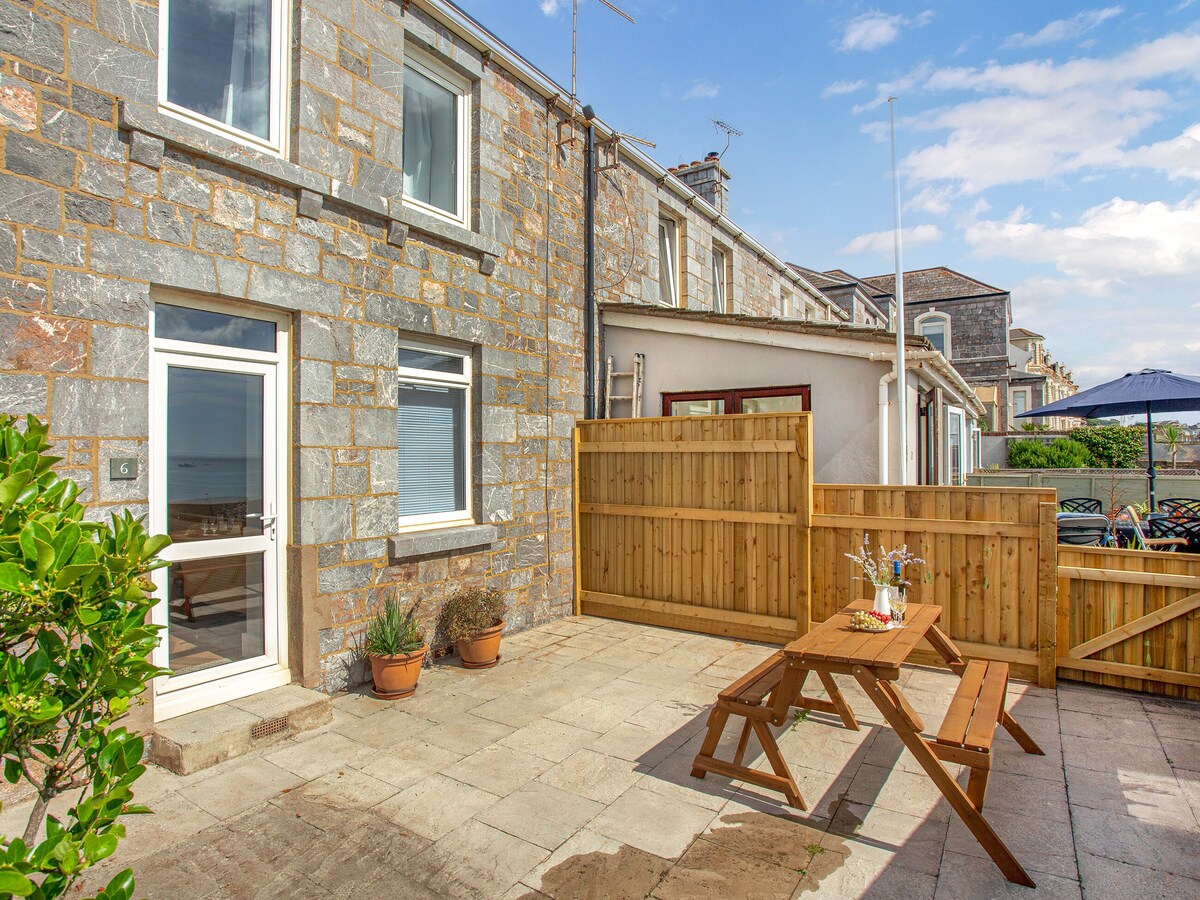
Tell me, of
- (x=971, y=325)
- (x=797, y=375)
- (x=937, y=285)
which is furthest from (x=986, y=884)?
(x=937, y=285)

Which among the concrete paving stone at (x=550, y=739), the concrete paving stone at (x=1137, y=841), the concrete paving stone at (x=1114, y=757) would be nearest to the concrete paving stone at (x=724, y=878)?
the concrete paving stone at (x=550, y=739)

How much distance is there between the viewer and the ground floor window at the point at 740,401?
24.7 ft

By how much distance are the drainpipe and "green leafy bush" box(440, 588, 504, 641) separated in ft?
9.01

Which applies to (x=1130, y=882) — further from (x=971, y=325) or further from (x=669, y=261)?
(x=971, y=325)

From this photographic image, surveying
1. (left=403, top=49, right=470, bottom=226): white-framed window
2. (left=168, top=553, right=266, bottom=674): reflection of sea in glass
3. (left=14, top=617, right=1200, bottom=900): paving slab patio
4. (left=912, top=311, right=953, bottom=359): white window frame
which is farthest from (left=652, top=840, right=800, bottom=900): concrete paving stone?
(left=912, top=311, right=953, bottom=359): white window frame

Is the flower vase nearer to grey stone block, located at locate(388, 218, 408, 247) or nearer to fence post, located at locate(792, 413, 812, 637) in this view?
fence post, located at locate(792, 413, 812, 637)

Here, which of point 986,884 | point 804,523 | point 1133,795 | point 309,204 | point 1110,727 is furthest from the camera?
point 804,523

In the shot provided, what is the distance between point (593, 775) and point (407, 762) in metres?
1.11

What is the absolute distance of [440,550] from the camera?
5676 mm

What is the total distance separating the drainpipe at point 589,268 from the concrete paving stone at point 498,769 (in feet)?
14.6

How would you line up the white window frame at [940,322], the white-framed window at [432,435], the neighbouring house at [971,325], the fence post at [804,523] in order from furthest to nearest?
the white window frame at [940,322] < the neighbouring house at [971,325] < the fence post at [804,523] < the white-framed window at [432,435]

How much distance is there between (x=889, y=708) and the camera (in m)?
3.12

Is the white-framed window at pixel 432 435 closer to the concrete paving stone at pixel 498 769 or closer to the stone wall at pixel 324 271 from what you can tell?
the stone wall at pixel 324 271

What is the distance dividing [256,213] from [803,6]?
673 centimetres
